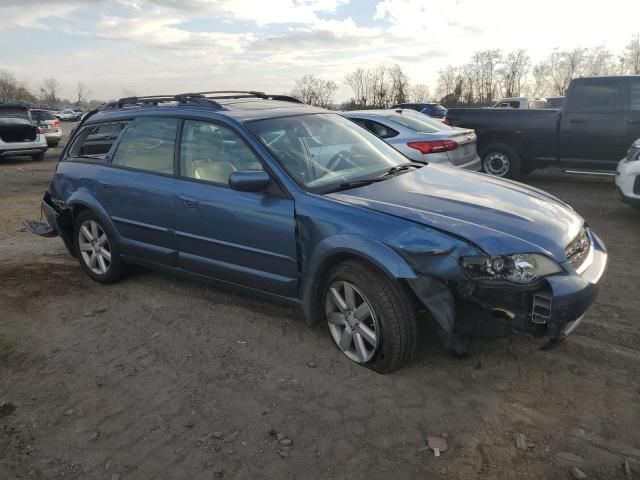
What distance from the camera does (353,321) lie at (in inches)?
133

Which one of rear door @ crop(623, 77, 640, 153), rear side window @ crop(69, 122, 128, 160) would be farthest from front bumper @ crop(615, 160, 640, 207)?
rear side window @ crop(69, 122, 128, 160)

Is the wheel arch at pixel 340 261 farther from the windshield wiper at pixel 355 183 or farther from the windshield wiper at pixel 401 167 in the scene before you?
the windshield wiper at pixel 401 167

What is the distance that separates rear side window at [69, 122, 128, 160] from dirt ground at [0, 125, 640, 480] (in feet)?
5.11

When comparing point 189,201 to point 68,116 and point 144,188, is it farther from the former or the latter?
point 68,116

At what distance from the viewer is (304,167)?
3771mm

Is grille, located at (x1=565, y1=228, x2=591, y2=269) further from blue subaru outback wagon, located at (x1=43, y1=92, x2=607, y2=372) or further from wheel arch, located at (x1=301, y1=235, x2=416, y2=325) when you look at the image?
wheel arch, located at (x1=301, y1=235, x2=416, y2=325)

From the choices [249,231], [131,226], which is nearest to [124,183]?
[131,226]

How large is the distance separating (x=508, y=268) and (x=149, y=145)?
320 centimetres

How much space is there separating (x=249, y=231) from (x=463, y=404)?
6.02 feet

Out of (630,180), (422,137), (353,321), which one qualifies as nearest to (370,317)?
(353,321)

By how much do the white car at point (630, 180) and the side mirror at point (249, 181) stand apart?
16.2 feet

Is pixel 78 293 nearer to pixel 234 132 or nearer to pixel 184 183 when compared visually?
pixel 184 183

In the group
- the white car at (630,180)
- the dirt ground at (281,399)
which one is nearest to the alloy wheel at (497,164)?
the white car at (630,180)

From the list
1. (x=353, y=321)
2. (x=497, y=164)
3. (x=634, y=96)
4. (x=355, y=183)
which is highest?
(x=634, y=96)
